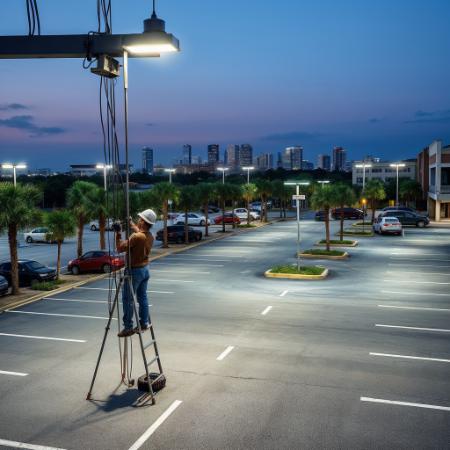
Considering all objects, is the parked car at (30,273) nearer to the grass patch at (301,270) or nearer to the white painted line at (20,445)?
the grass patch at (301,270)

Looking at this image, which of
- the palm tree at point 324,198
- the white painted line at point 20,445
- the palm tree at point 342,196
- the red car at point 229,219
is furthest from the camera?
the red car at point 229,219

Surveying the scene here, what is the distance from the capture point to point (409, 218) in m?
52.2

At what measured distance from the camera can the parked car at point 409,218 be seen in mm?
51500

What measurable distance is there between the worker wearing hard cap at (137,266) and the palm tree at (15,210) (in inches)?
522

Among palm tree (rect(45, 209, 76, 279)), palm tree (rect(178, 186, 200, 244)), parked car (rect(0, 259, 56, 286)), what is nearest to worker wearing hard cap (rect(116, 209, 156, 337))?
palm tree (rect(45, 209, 76, 279))

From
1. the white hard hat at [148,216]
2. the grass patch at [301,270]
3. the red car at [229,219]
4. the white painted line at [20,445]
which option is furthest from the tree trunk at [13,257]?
the red car at [229,219]

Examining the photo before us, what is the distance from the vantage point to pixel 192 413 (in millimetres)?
8570

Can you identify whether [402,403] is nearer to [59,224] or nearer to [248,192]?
[59,224]

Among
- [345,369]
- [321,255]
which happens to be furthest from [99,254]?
[345,369]

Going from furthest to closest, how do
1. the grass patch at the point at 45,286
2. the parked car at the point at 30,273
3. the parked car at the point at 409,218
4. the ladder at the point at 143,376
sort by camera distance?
1. the parked car at the point at 409,218
2. the parked car at the point at 30,273
3. the grass patch at the point at 45,286
4. the ladder at the point at 143,376

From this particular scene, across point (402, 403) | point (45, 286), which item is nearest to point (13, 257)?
point (45, 286)

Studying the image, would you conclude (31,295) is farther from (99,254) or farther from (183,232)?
(183,232)

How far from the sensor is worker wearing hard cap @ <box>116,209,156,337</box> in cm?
889

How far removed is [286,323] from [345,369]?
4.29 metres
